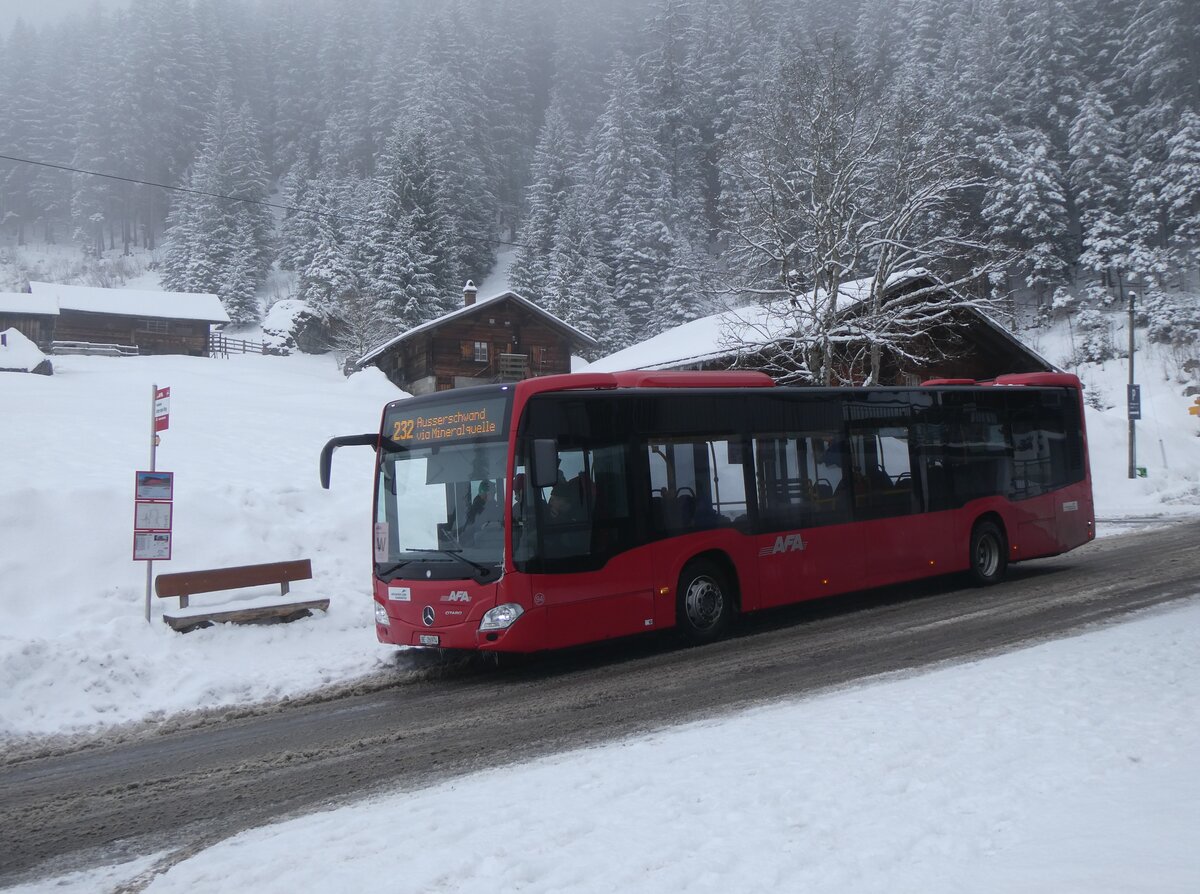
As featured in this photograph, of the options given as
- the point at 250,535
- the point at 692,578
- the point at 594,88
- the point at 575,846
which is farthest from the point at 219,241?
the point at 575,846

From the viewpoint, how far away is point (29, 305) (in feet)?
177

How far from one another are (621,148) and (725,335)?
56200mm

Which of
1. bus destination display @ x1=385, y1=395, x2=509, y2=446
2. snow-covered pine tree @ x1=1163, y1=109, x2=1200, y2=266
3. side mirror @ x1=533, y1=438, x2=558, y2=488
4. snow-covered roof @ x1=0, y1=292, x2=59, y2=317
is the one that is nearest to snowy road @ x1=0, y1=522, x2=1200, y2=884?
side mirror @ x1=533, y1=438, x2=558, y2=488

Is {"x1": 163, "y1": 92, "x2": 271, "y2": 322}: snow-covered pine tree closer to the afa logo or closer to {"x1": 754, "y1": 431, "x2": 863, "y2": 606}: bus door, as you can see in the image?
{"x1": 754, "y1": 431, "x2": 863, "y2": 606}: bus door

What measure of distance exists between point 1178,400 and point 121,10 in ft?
424

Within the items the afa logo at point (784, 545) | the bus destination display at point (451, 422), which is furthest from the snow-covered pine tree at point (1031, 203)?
the bus destination display at point (451, 422)

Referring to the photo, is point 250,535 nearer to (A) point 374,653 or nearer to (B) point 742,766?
(A) point 374,653

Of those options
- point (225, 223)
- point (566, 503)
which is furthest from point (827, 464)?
point (225, 223)

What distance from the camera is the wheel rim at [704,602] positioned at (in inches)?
407

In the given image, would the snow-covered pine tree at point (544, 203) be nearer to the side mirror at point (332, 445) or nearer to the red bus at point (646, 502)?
the red bus at point (646, 502)

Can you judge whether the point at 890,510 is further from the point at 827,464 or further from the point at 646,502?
the point at 646,502

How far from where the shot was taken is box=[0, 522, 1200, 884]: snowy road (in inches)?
230

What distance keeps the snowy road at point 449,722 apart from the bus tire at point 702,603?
0.87 ft

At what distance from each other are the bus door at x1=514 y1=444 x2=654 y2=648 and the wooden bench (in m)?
3.88
